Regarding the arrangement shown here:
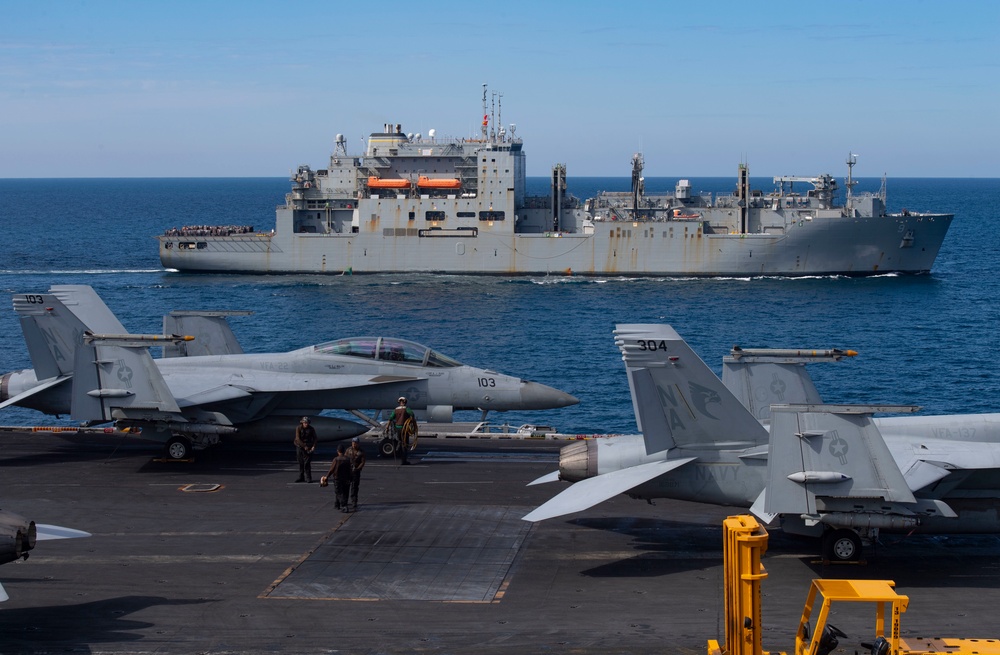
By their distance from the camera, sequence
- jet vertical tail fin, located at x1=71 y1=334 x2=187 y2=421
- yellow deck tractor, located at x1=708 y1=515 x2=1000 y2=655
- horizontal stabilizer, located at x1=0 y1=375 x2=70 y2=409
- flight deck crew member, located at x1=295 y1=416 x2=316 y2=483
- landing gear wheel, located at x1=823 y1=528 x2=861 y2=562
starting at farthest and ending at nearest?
1. horizontal stabilizer, located at x1=0 y1=375 x2=70 y2=409
2. jet vertical tail fin, located at x1=71 y1=334 x2=187 y2=421
3. flight deck crew member, located at x1=295 y1=416 x2=316 y2=483
4. landing gear wheel, located at x1=823 y1=528 x2=861 y2=562
5. yellow deck tractor, located at x1=708 y1=515 x2=1000 y2=655

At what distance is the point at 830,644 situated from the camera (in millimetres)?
9852

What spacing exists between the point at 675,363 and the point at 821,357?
3.59m

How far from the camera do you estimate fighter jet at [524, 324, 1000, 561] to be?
613 inches

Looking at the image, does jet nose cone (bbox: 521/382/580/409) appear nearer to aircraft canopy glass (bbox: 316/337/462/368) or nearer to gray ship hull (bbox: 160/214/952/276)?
aircraft canopy glass (bbox: 316/337/462/368)

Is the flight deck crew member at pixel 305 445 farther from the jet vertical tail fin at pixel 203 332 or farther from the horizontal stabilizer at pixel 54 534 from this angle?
the horizontal stabilizer at pixel 54 534

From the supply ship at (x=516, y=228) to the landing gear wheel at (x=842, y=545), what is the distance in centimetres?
6346

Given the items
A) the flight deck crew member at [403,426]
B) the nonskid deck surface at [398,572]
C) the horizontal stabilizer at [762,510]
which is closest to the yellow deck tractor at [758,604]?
Answer: the nonskid deck surface at [398,572]

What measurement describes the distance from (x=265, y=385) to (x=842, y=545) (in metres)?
14.2

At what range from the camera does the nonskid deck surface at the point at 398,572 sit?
13695 mm

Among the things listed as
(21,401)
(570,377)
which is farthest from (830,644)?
(570,377)

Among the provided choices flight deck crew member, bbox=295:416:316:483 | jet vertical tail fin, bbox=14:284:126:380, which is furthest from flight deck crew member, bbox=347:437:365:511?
jet vertical tail fin, bbox=14:284:126:380

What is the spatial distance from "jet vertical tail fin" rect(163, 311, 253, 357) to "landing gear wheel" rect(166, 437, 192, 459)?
434cm

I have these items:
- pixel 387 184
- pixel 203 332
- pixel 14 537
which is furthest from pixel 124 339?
pixel 387 184

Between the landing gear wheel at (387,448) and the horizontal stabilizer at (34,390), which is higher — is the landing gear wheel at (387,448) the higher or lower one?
the lower one
